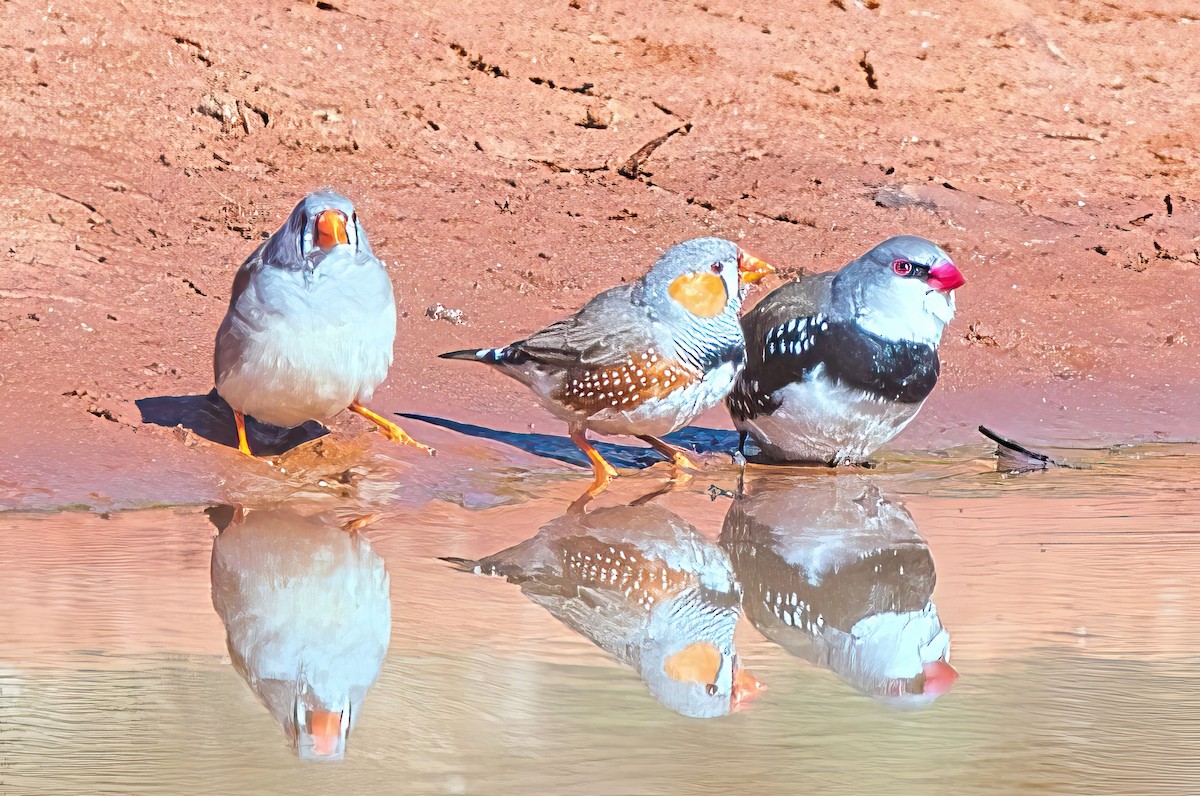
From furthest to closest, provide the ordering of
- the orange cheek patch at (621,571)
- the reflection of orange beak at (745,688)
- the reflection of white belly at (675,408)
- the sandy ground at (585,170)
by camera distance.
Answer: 1. the sandy ground at (585,170)
2. the reflection of white belly at (675,408)
3. the orange cheek patch at (621,571)
4. the reflection of orange beak at (745,688)

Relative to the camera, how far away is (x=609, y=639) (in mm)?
4090

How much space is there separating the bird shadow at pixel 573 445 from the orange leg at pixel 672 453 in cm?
8

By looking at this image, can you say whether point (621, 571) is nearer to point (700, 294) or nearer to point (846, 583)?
point (846, 583)

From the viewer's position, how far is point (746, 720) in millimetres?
3590

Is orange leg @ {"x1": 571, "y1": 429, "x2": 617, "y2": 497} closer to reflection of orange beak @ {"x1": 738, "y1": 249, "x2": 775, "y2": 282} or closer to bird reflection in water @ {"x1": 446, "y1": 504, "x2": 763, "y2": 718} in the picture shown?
bird reflection in water @ {"x1": 446, "y1": 504, "x2": 763, "y2": 718}

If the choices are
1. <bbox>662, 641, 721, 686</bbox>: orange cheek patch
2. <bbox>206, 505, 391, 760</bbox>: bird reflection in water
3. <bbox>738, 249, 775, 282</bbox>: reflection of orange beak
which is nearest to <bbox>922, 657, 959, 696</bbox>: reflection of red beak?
<bbox>662, 641, 721, 686</bbox>: orange cheek patch

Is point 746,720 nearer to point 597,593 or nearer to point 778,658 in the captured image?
point 778,658

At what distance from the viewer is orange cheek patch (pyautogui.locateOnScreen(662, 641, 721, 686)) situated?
3.81 metres

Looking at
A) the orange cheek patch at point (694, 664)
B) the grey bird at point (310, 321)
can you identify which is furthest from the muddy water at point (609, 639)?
the grey bird at point (310, 321)

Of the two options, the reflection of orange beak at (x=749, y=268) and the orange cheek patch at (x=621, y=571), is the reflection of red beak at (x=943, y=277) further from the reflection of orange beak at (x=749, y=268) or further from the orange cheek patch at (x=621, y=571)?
the orange cheek patch at (x=621, y=571)

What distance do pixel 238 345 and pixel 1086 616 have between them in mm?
3049

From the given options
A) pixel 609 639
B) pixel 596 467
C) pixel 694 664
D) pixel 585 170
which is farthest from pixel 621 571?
pixel 585 170

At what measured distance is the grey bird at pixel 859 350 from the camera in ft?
18.7

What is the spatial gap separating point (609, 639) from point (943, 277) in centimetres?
227
